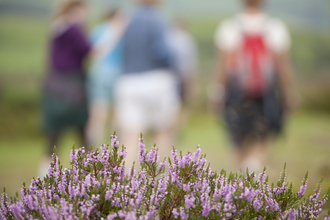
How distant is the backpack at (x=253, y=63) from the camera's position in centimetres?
483

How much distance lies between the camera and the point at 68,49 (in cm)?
554

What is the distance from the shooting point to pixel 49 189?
2.01 m

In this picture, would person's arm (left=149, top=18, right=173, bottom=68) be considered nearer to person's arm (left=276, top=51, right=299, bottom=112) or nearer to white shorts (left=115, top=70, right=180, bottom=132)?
white shorts (left=115, top=70, right=180, bottom=132)

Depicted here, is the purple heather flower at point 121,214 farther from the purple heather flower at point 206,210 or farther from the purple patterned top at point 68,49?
the purple patterned top at point 68,49

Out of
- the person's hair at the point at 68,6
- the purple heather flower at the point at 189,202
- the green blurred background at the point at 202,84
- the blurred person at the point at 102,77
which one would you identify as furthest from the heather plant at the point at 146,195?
the blurred person at the point at 102,77

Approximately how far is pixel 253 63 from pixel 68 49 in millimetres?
2258

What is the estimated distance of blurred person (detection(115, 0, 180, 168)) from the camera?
563 cm

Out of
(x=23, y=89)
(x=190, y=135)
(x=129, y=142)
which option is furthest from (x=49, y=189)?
(x=23, y=89)

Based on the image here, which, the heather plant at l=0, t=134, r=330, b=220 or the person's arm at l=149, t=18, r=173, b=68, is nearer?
the heather plant at l=0, t=134, r=330, b=220

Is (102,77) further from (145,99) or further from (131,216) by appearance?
(131,216)

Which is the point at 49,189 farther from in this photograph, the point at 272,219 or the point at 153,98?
the point at 153,98

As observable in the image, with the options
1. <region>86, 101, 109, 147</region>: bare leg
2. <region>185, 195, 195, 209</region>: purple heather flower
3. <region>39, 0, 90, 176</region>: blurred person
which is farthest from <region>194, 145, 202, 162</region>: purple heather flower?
<region>86, 101, 109, 147</region>: bare leg

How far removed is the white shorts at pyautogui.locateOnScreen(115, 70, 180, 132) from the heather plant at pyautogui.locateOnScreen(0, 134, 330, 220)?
3571mm

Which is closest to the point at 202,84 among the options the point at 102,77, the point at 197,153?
the point at 102,77
